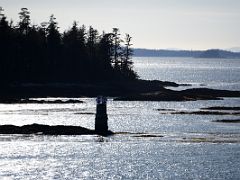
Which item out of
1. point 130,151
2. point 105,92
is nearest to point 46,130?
point 130,151

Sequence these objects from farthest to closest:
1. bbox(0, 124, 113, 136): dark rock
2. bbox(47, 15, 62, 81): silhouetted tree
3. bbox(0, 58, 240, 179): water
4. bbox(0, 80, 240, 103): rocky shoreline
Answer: bbox(47, 15, 62, 81): silhouetted tree < bbox(0, 80, 240, 103): rocky shoreline < bbox(0, 124, 113, 136): dark rock < bbox(0, 58, 240, 179): water

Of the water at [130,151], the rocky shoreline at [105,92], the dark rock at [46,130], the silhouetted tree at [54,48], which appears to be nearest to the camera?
the water at [130,151]

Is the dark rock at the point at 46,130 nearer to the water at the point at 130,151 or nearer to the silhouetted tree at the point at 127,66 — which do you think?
the water at the point at 130,151

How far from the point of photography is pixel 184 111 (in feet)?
366

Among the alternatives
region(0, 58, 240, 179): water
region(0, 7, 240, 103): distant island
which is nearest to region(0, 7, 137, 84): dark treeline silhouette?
region(0, 7, 240, 103): distant island

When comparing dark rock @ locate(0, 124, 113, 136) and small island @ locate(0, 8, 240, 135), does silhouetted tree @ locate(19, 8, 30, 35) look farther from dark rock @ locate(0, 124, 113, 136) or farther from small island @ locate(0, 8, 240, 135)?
dark rock @ locate(0, 124, 113, 136)

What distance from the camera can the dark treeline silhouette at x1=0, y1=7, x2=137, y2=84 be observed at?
145 m

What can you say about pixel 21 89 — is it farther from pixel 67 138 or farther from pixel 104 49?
pixel 67 138

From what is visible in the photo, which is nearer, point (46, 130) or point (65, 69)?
point (46, 130)

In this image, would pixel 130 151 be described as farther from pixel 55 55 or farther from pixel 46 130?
pixel 55 55

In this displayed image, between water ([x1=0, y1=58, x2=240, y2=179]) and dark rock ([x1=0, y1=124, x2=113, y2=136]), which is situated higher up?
dark rock ([x1=0, y1=124, x2=113, y2=136])

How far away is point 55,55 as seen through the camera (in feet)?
516

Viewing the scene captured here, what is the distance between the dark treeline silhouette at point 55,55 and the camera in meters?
145


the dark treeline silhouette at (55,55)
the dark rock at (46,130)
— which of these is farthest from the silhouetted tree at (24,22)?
the dark rock at (46,130)
